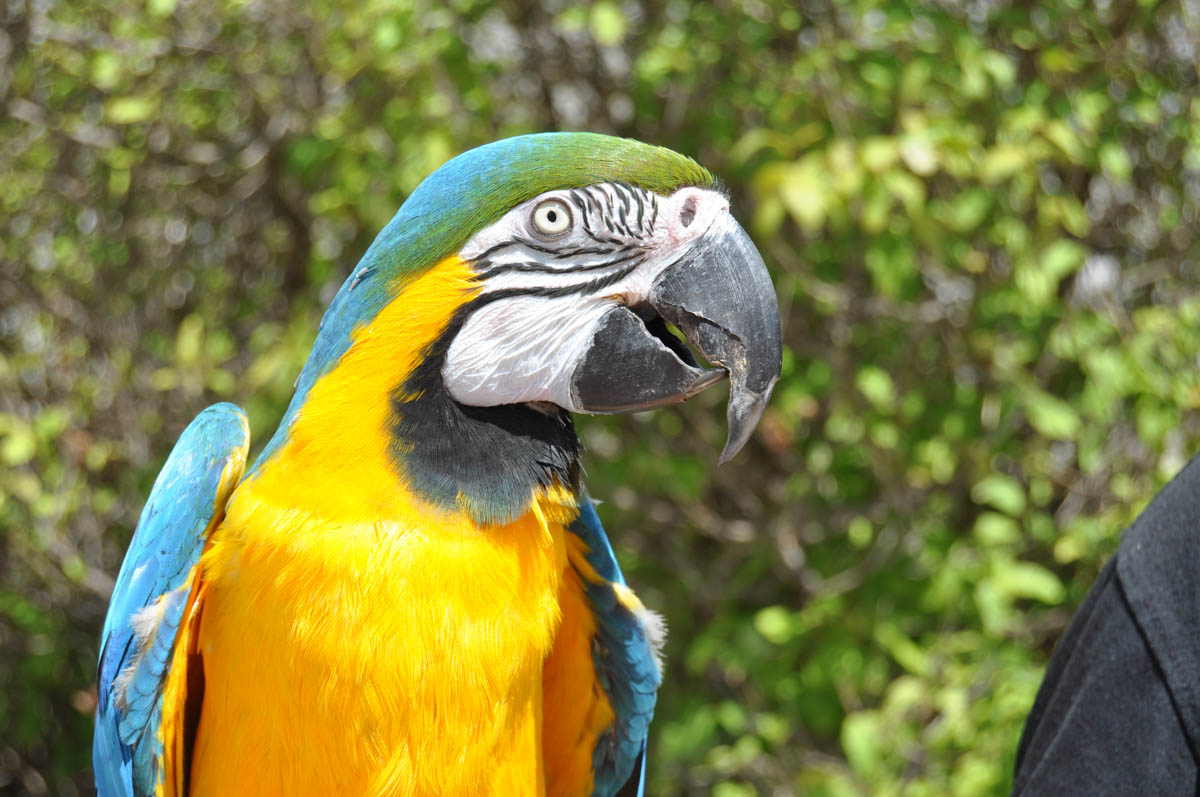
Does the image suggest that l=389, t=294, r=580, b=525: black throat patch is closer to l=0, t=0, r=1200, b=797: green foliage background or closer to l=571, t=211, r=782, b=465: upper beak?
l=571, t=211, r=782, b=465: upper beak

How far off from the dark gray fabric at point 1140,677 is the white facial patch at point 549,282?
2.20ft

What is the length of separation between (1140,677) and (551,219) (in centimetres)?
87

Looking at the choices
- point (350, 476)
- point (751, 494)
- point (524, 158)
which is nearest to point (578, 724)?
point (350, 476)

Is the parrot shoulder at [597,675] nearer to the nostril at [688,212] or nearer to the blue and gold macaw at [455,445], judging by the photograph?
the blue and gold macaw at [455,445]

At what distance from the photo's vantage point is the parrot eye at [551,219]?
4.07 feet

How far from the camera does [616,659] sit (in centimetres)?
153


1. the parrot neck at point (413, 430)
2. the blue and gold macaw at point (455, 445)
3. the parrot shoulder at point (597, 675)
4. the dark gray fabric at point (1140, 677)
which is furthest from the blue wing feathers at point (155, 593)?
the dark gray fabric at point (1140, 677)

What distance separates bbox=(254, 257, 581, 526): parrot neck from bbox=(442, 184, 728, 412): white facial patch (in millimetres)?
28

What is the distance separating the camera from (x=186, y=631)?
137 centimetres

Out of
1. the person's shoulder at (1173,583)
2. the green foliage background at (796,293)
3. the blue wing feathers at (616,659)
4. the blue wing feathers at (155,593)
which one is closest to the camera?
the person's shoulder at (1173,583)

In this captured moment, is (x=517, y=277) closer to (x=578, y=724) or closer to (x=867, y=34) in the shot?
(x=578, y=724)

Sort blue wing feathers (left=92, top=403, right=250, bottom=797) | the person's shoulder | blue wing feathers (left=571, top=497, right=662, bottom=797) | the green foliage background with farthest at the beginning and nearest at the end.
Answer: the green foliage background < blue wing feathers (left=571, top=497, right=662, bottom=797) < blue wing feathers (left=92, top=403, right=250, bottom=797) < the person's shoulder

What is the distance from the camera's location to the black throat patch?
4.11 ft

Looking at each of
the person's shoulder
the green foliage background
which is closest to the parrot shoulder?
the person's shoulder
